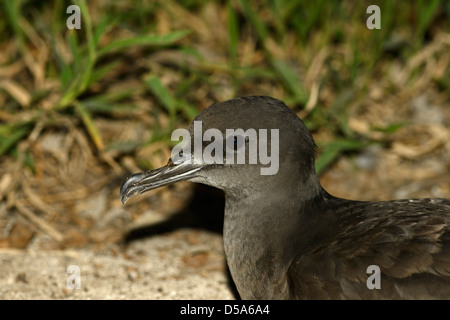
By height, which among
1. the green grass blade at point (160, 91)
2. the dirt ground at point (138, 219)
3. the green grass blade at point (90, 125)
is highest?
the green grass blade at point (160, 91)

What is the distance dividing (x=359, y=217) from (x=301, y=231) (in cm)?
26

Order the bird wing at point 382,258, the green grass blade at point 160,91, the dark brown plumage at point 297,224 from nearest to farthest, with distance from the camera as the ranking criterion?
the bird wing at point 382,258 < the dark brown plumage at point 297,224 < the green grass blade at point 160,91

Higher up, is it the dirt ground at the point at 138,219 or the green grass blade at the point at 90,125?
the green grass blade at the point at 90,125

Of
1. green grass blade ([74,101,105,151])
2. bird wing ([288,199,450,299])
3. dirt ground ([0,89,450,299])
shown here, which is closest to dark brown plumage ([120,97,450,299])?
bird wing ([288,199,450,299])

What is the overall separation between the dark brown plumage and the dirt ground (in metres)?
0.59

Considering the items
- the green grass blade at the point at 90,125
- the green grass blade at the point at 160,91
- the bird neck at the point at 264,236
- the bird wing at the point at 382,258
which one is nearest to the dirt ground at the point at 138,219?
the green grass blade at the point at 90,125

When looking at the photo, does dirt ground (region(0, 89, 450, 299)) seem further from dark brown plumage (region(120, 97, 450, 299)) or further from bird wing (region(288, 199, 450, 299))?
bird wing (region(288, 199, 450, 299))

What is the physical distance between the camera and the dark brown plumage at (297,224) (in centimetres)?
286

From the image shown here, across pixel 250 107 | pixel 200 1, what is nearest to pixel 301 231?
pixel 250 107

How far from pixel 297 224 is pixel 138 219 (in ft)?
5.08

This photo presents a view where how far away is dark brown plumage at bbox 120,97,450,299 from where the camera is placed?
112 inches

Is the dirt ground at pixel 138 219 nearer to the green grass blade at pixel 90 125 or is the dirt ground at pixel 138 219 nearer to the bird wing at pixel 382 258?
the green grass blade at pixel 90 125

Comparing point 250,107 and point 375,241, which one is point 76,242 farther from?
point 375,241

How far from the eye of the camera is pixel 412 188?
471 cm
